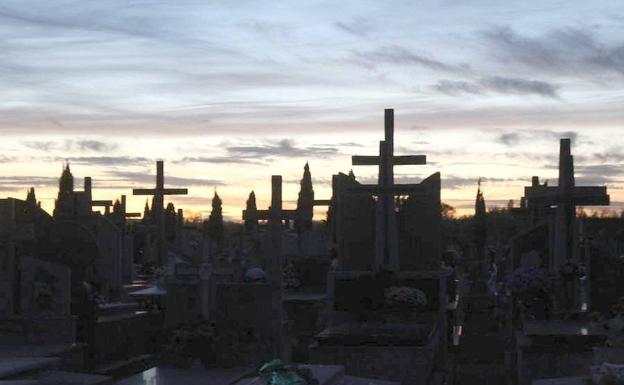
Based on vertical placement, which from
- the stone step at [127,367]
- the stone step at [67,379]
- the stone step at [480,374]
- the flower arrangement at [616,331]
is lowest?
the stone step at [480,374]

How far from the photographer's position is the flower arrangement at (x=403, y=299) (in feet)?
58.9

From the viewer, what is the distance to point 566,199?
57.1 ft

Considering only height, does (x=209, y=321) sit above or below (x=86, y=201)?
below

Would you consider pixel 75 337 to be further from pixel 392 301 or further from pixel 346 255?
pixel 346 255

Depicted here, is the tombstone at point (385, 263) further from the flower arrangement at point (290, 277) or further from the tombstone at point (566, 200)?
the flower arrangement at point (290, 277)

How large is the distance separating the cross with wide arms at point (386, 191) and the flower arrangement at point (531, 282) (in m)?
3.95

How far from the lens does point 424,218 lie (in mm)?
21016

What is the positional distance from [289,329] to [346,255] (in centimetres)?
410

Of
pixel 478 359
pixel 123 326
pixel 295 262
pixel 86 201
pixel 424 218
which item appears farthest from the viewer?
pixel 295 262

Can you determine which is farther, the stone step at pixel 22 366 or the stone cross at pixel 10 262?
the stone cross at pixel 10 262

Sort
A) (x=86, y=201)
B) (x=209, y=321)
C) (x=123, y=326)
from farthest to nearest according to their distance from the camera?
1. (x=86, y=201)
2. (x=123, y=326)
3. (x=209, y=321)

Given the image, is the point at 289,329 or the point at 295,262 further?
the point at 295,262

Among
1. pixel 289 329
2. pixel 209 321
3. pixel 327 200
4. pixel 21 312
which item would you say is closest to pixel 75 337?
pixel 21 312

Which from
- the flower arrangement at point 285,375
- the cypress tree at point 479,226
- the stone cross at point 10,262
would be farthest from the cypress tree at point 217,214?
the flower arrangement at point 285,375
